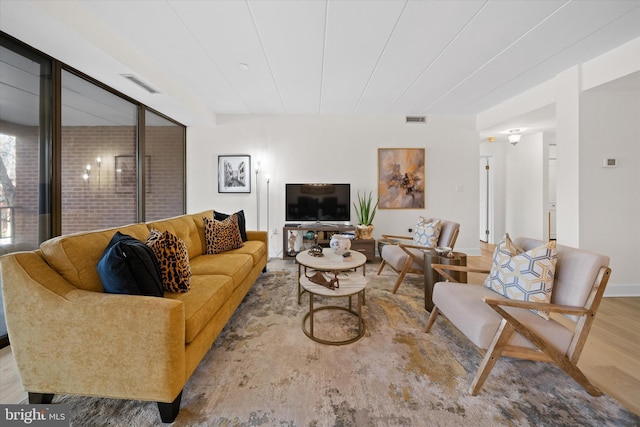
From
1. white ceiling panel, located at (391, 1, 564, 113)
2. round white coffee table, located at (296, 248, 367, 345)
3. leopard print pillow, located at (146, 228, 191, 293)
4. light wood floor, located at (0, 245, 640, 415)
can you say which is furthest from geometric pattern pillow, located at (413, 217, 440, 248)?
leopard print pillow, located at (146, 228, 191, 293)

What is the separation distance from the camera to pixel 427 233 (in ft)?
9.99

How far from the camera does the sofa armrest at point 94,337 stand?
1154mm

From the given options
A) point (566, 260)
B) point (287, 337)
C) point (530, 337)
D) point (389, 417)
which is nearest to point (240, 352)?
point (287, 337)

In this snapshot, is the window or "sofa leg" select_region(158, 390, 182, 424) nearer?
"sofa leg" select_region(158, 390, 182, 424)

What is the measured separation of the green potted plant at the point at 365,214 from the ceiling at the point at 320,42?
174 centimetres

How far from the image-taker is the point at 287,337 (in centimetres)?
191

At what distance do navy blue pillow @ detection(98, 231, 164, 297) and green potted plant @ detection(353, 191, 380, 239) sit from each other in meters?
3.05

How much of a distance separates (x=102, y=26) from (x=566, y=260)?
397cm

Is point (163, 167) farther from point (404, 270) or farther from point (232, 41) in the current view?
point (404, 270)

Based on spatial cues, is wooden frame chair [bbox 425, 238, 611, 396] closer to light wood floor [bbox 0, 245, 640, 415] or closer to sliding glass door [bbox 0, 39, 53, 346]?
light wood floor [bbox 0, 245, 640, 415]

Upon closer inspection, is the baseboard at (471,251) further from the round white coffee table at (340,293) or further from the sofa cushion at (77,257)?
the sofa cushion at (77,257)

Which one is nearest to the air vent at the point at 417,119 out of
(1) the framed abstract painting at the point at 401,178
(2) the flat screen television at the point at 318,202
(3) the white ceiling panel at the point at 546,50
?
(1) the framed abstract painting at the point at 401,178

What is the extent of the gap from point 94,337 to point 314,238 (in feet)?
9.95

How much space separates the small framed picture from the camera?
14.2 ft
